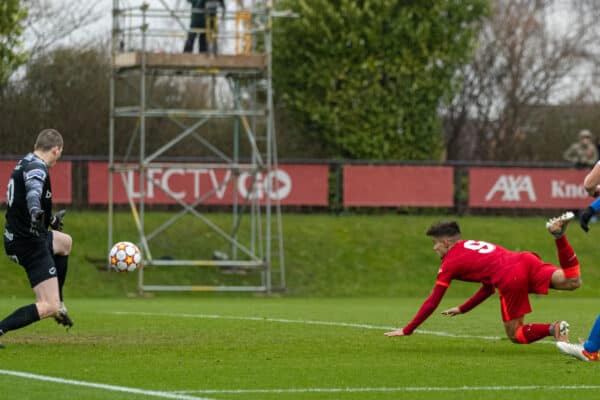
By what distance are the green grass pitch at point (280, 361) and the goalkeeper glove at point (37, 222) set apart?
1050 millimetres

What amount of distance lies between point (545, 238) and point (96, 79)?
1302cm

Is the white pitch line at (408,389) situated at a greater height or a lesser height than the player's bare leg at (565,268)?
lesser

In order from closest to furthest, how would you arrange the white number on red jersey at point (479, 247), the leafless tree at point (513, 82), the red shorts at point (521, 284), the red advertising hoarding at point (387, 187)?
the red shorts at point (521, 284) → the white number on red jersey at point (479, 247) → the red advertising hoarding at point (387, 187) → the leafless tree at point (513, 82)

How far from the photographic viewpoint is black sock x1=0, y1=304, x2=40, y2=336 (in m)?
11.8

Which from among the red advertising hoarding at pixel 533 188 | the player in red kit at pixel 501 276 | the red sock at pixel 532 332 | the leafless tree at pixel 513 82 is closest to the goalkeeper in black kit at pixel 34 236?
the player in red kit at pixel 501 276

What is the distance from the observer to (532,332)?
11.7 meters

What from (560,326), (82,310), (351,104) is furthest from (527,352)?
(351,104)

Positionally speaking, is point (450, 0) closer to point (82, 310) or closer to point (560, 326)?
point (82, 310)

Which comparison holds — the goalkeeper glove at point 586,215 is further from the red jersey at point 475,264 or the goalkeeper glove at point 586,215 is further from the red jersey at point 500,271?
the red jersey at point 475,264

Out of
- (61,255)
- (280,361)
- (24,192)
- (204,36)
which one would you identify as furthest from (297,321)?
(204,36)

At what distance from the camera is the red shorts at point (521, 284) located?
11836 mm

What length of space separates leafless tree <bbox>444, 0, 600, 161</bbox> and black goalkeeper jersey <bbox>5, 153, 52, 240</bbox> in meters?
33.9

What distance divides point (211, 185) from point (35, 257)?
62.0 ft

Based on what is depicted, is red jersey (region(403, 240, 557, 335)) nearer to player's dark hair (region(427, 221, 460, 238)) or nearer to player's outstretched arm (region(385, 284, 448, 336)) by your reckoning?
player's outstretched arm (region(385, 284, 448, 336))
